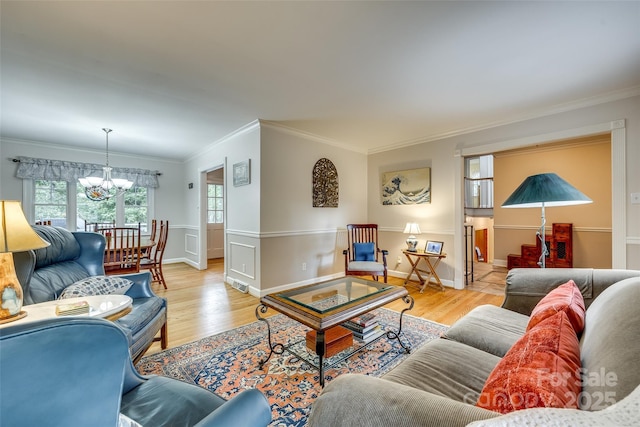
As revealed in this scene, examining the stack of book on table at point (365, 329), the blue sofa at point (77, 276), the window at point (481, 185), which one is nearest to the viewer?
the blue sofa at point (77, 276)

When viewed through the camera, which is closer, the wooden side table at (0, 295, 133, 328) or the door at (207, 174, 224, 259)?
the wooden side table at (0, 295, 133, 328)

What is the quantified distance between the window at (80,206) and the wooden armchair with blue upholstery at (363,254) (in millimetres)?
4565

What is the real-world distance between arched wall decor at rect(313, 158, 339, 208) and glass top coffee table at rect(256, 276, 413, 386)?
1932 mm

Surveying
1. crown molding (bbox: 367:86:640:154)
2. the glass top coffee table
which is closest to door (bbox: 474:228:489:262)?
crown molding (bbox: 367:86:640:154)

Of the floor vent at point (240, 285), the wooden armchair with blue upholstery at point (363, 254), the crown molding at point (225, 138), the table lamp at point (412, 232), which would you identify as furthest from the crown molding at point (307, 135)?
the floor vent at point (240, 285)

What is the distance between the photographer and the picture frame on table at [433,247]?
3.89 meters

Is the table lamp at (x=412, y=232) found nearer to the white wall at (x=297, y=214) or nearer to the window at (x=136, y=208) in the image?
the white wall at (x=297, y=214)

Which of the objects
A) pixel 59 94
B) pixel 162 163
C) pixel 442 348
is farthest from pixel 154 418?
pixel 162 163

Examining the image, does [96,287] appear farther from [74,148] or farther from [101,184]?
[74,148]

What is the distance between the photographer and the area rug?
63.9 inches

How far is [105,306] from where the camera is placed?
138 centimetres

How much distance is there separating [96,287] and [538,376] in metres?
2.29

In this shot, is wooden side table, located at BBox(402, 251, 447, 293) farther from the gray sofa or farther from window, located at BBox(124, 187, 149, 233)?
window, located at BBox(124, 187, 149, 233)

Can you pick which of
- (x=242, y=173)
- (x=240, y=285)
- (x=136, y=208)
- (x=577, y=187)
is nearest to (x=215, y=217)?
(x=136, y=208)
